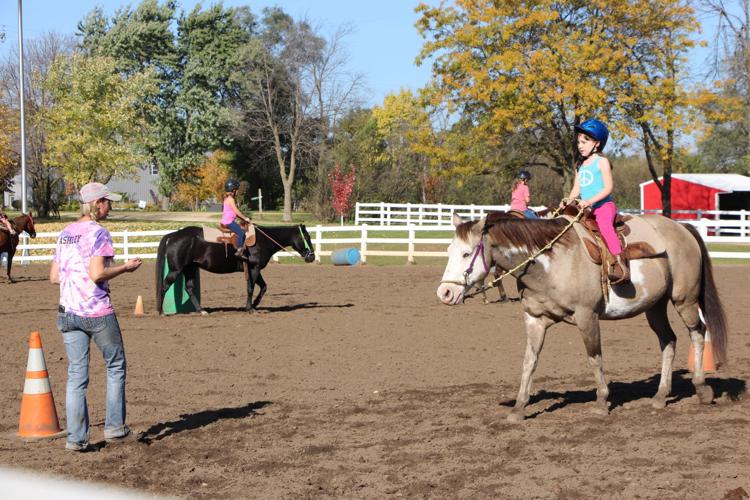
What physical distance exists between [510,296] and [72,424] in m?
12.6

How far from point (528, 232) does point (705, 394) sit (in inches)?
88.9

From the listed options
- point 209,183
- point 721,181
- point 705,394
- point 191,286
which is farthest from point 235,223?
point 209,183

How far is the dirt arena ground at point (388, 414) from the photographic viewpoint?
221 inches

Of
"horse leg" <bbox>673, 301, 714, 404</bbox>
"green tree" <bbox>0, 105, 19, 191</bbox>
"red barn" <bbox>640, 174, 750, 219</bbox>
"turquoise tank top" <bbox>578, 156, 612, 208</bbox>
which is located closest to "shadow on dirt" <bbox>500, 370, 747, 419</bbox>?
"horse leg" <bbox>673, 301, 714, 404</bbox>

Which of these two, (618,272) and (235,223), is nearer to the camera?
(618,272)

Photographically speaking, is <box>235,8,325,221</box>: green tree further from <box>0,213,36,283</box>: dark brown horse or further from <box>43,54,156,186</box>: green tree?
<box>0,213,36,283</box>: dark brown horse

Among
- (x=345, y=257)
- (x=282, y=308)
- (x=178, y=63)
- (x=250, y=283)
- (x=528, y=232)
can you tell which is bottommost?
(x=282, y=308)

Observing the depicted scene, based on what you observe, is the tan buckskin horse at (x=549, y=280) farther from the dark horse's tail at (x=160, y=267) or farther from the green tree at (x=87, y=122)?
the green tree at (x=87, y=122)

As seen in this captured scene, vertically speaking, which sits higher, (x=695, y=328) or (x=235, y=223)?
(x=235, y=223)

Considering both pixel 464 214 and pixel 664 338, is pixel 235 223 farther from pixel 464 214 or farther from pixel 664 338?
pixel 464 214

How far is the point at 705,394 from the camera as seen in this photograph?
25.7 ft

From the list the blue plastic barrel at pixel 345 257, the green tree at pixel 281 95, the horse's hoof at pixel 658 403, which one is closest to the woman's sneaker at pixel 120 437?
the horse's hoof at pixel 658 403

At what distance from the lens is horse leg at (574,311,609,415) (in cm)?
732

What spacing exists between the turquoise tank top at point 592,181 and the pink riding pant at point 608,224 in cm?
5
